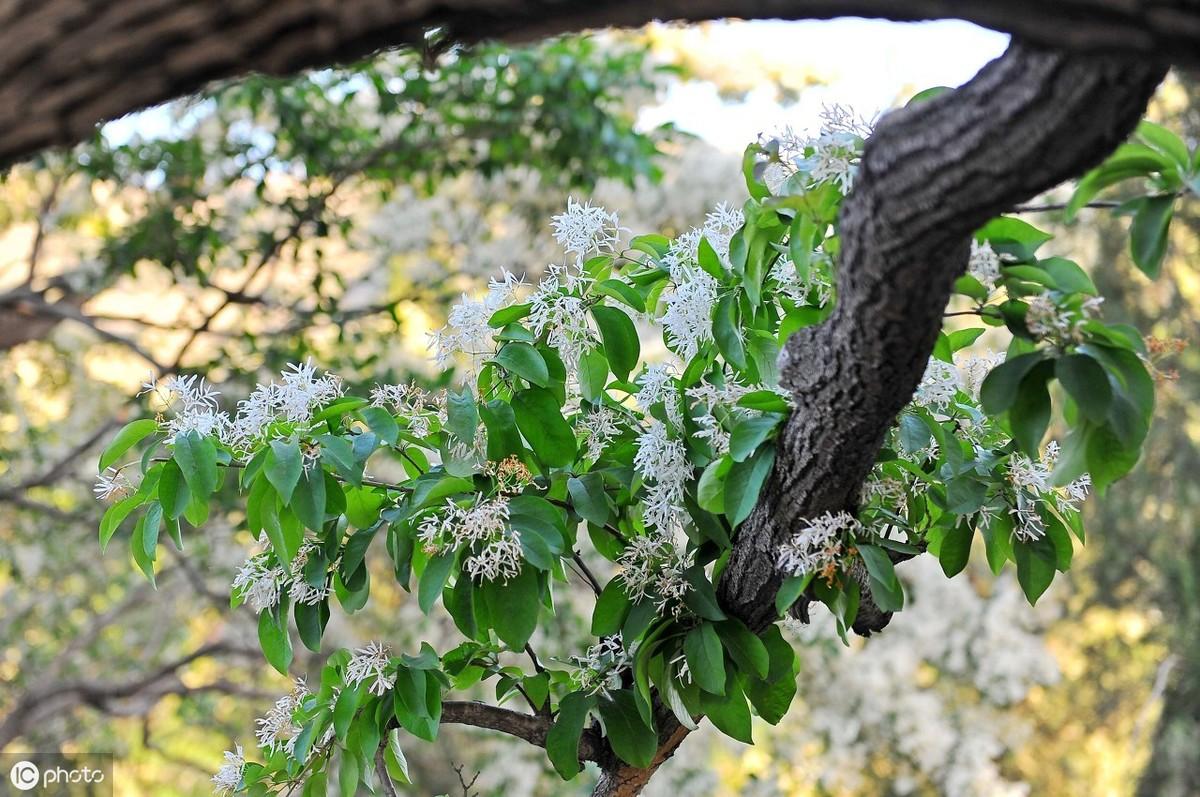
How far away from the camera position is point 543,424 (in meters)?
0.97

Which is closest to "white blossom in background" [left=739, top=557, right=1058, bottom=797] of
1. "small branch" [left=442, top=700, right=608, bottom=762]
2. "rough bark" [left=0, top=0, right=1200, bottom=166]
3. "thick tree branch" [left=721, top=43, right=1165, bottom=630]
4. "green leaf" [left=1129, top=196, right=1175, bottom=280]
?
"small branch" [left=442, top=700, right=608, bottom=762]

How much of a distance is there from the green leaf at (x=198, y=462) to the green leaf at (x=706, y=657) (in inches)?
16.3

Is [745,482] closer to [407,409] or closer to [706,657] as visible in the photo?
[706,657]

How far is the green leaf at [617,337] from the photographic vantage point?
39.1 inches

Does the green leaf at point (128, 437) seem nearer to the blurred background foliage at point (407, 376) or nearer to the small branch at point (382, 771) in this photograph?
the small branch at point (382, 771)

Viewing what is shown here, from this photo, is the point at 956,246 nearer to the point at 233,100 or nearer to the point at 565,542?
the point at 565,542

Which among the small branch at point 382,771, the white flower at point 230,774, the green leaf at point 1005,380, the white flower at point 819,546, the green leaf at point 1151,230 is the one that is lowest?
the white flower at point 230,774

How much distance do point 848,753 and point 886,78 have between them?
321cm

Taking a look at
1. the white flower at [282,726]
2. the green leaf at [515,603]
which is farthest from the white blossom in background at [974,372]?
the white flower at [282,726]

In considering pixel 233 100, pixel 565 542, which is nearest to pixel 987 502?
pixel 565 542

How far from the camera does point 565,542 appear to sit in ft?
3.13

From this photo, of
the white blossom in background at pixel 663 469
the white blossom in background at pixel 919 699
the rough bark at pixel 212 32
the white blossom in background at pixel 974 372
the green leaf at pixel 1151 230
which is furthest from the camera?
the white blossom in background at pixel 919 699

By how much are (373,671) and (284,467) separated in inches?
9.7

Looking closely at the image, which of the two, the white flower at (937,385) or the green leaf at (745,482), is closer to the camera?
the green leaf at (745,482)
